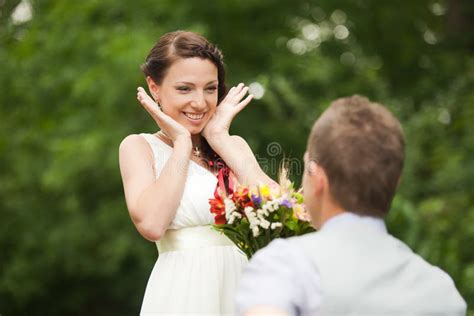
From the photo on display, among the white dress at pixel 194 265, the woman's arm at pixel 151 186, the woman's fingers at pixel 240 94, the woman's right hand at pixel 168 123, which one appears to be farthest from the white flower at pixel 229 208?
the woman's fingers at pixel 240 94

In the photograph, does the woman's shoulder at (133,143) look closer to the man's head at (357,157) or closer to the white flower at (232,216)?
the white flower at (232,216)

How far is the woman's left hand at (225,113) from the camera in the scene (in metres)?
3.85

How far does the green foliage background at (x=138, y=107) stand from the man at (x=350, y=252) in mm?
6489

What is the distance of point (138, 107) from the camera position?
10172 mm

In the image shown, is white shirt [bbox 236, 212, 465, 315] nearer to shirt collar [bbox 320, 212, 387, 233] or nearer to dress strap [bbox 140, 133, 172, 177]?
shirt collar [bbox 320, 212, 387, 233]

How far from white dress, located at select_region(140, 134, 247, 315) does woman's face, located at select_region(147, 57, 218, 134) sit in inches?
9.7

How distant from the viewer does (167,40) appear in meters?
3.89

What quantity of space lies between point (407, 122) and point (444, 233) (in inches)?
55.1

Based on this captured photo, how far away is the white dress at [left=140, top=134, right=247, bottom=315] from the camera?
354cm

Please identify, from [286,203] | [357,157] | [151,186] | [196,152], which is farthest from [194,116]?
[357,157]

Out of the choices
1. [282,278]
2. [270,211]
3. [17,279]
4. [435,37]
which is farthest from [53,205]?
[282,278]

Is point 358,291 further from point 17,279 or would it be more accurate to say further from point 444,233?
point 17,279

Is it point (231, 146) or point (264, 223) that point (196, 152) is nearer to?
point (231, 146)

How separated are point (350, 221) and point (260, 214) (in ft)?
3.00
